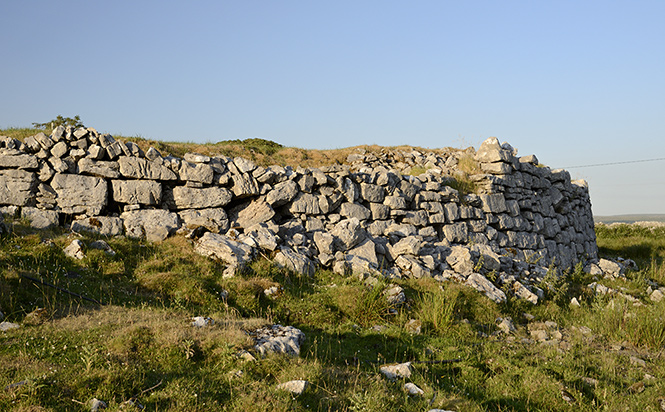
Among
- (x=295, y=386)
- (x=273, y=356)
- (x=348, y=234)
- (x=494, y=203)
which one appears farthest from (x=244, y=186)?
(x=494, y=203)

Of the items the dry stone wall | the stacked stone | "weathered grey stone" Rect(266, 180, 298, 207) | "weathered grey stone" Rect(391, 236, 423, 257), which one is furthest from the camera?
the stacked stone

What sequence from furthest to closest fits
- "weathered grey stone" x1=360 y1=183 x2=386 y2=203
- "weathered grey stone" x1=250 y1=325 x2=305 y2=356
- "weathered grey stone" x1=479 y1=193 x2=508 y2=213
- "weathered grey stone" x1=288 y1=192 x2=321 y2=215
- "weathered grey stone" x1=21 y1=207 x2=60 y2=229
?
"weathered grey stone" x1=479 y1=193 x2=508 y2=213 → "weathered grey stone" x1=360 y1=183 x2=386 y2=203 → "weathered grey stone" x1=288 y1=192 x2=321 y2=215 → "weathered grey stone" x1=21 y1=207 x2=60 y2=229 → "weathered grey stone" x1=250 y1=325 x2=305 y2=356

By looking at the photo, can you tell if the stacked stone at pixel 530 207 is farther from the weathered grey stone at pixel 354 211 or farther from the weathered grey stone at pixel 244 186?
the weathered grey stone at pixel 244 186

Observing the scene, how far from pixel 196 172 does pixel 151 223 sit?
1.53 meters

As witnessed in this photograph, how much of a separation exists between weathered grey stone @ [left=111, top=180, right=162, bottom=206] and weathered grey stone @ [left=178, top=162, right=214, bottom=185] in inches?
24.2

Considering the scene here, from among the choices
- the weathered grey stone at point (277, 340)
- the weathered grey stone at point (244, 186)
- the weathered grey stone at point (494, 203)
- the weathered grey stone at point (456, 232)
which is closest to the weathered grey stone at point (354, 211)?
the weathered grey stone at point (244, 186)

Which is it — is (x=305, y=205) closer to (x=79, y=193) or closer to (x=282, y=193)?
(x=282, y=193)

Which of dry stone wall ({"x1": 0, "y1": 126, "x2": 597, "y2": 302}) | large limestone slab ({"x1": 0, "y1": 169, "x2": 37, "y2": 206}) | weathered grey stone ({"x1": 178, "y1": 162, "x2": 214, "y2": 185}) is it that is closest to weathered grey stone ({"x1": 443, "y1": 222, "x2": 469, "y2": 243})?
dry stone wall ({"x1": 0, "y1": 126, "x2": 597, "y2": 302})

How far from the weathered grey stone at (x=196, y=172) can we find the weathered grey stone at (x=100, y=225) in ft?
5.64

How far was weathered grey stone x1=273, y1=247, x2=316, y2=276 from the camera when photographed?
9164mm

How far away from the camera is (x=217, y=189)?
10.5 meters

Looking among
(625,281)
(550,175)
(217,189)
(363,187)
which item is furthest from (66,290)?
(550,175)

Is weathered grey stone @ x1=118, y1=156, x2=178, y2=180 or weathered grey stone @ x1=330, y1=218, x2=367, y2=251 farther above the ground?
weathered grey stone @ x1=118, y1=156, x2=178, y2=180

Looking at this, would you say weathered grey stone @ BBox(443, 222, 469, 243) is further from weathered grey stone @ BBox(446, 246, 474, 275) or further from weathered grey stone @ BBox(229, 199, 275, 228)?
weathered grey stone @ BBox(229, 199, 275, 228)
